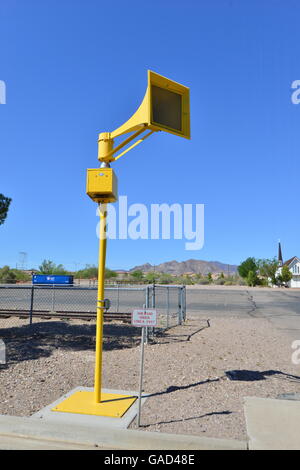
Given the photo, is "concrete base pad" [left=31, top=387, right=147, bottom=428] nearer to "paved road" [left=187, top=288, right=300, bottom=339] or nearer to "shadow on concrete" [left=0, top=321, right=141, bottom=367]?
"shadow on concrete" [left=0, top=321, right=141, bottom=367]

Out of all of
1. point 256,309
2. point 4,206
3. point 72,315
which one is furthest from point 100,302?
point 256,309

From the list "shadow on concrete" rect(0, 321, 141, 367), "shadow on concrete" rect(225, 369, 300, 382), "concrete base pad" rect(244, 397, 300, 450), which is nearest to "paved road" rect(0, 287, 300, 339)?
"shadow on concrete" rect(0, 321, 141, 367)

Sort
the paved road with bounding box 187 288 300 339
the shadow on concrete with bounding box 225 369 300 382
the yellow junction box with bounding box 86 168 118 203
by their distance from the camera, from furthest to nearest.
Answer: the paved road with bounding box 187 288 300 339, the shadow on concrete with bounding box 225 369 300 382, the yellow junction box with bounding box 86 168 118 203

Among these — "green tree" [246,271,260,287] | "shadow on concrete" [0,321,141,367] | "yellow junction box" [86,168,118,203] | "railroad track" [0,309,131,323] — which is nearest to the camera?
"yellow junction box" [86,168,118,203]

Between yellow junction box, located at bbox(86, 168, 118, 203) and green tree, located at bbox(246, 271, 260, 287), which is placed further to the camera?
green tree, located at bbox(246, 271, 260, 287)

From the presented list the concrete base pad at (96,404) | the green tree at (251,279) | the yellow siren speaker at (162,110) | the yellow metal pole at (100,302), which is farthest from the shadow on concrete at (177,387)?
the green tree at (251,279)

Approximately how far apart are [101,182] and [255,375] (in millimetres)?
4319

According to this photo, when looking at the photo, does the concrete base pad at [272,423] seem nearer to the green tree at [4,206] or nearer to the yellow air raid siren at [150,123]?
the yellow air raid siren at [150,123]

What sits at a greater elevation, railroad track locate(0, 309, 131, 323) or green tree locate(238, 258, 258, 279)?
green tree locate(238, 258, 258, 279)

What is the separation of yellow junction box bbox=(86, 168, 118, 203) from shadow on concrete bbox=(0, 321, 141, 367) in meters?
4.03

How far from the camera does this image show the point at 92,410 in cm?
479

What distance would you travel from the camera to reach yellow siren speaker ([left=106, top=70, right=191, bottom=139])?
15.9 ft

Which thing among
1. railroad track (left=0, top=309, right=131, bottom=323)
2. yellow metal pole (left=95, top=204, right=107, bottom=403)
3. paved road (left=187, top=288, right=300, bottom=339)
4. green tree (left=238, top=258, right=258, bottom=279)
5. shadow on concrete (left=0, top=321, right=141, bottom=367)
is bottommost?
shadow on concrete (left=0, top=321, right=141, bottom=367)
